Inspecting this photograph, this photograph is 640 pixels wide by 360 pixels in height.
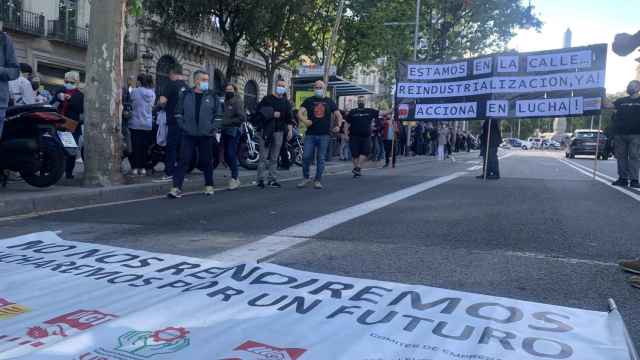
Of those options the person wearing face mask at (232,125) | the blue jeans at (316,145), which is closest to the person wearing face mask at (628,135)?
the blue jeans at (316,145)

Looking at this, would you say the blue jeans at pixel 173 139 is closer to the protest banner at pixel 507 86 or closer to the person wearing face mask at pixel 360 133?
the person wearing face mask at pixel 360 133

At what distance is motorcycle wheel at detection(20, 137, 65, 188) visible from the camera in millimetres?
6895

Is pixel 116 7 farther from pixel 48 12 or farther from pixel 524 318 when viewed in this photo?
pixel 48 12

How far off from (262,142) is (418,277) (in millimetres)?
6108

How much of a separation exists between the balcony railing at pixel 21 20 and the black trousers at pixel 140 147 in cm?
1446

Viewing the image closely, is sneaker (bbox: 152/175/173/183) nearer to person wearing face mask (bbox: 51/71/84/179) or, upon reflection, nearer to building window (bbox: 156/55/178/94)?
person wearing face mask (bbox: 51/71/84/179)

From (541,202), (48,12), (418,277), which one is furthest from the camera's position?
(48,12)

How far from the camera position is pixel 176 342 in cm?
218

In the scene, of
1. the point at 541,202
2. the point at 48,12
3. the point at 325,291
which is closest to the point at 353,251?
the point at 325,291

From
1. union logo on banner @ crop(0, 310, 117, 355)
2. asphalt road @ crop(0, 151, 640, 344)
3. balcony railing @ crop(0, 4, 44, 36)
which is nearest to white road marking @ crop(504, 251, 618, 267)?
asphalt road @ crop(0, 151, 640, 344)

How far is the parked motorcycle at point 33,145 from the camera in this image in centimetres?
673

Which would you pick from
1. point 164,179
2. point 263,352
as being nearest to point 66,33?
point 164,179

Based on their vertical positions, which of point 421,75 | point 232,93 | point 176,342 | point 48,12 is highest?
point 48,12

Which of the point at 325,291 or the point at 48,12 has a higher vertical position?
the point at 48,12
